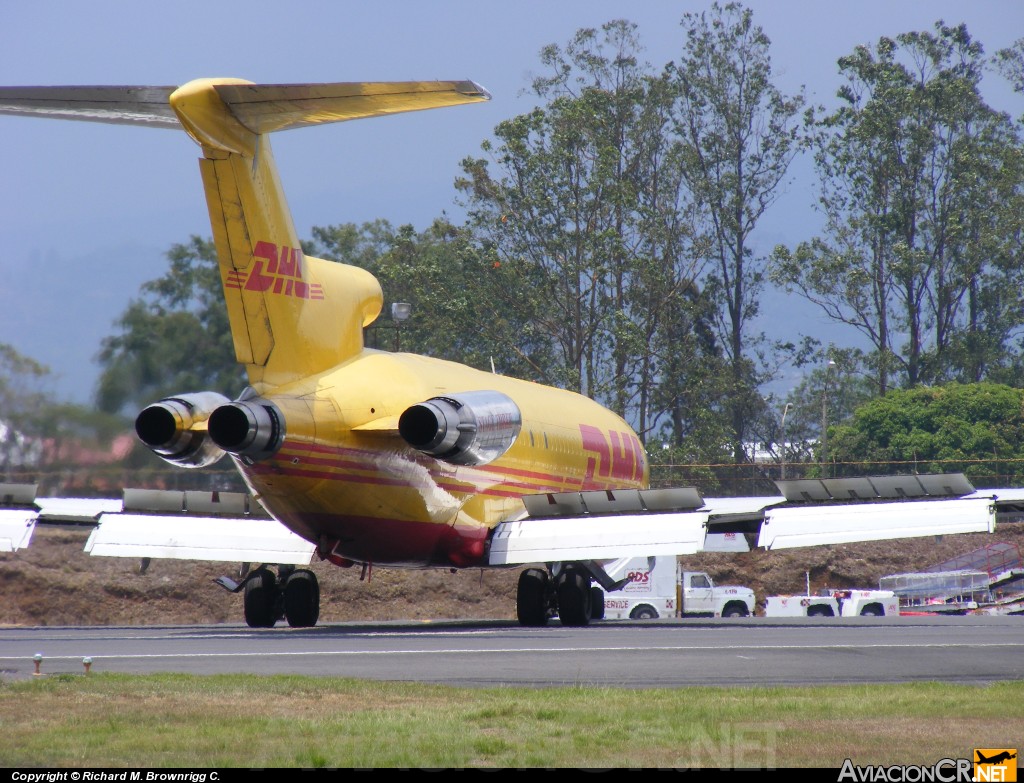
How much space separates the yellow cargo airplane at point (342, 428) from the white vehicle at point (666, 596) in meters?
13.3

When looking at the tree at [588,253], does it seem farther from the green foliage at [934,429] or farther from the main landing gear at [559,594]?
the main landing gear at [559,594]

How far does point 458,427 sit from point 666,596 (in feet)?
69.9

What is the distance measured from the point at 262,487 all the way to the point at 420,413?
112 inches

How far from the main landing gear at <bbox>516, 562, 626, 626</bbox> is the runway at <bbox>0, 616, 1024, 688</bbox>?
1.32 metres

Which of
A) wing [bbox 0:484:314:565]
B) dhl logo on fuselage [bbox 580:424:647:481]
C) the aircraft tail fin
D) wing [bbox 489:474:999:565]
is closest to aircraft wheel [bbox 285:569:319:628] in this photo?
wing [bbox 0:484:314:565]

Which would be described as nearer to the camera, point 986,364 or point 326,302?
point 326,302

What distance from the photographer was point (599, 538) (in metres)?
23.9

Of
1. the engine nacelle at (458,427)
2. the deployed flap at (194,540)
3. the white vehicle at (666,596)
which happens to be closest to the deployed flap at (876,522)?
the engine nacelle at (458,427)

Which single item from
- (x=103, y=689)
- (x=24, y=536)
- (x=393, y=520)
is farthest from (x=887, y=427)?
(x=103, y=689)

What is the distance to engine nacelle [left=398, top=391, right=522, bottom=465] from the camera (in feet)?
68.3

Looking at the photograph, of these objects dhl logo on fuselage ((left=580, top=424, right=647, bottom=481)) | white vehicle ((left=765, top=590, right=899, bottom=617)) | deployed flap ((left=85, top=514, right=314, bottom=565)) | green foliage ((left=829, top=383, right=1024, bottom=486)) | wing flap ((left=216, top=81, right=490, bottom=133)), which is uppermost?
green foliage ((left=829, top=383, right=1024, bottom=486))

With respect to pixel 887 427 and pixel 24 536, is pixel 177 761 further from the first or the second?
pixel 887 427

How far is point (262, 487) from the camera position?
21609mm

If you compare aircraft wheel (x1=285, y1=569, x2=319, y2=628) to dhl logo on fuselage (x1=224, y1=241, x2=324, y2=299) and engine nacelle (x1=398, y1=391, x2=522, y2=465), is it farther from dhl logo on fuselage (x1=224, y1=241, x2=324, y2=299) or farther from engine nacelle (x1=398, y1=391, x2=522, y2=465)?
dhl logo on fuselage (x1=224, y1=241, x2=324, y2=299)
